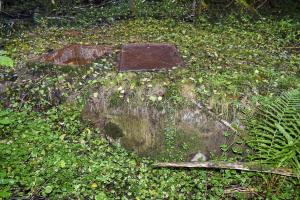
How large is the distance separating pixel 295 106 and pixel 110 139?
223 centimetres

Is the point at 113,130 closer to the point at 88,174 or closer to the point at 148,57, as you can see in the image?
the point at 88,174

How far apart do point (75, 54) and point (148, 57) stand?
116 centimetres

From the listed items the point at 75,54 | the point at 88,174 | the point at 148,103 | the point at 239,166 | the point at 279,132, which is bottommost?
the point at 88,174

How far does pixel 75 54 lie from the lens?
4.90 m

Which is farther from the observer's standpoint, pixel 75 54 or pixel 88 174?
pixel 75 54

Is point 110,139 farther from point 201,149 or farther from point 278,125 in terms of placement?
point 278,125

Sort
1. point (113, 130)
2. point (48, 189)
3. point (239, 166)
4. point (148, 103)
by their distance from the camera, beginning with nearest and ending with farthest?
point (48, 189) → point (239, 166) → point (148, 103) → point (113, 130)

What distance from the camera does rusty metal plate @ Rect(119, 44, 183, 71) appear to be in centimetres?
441

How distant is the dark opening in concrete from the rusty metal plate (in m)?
0.39

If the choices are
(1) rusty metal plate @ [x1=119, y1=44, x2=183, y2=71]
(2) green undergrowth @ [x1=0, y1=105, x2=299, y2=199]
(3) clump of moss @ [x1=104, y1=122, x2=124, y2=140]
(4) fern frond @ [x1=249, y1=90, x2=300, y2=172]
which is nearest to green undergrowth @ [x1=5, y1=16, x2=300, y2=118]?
(1) rusty metal plate @ [x1=119, y1=44, x2=183, y2=71]

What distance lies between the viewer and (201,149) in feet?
12.9

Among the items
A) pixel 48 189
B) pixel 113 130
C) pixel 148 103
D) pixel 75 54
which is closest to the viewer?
pixel 48 189

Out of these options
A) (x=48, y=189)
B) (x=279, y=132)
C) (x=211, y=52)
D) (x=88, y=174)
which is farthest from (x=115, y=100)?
(x=279, y=132)

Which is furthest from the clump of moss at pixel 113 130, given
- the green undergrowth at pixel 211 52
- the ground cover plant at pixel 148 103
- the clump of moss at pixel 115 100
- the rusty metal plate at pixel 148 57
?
Answer: the rusty metal plate at pixel 148 57
